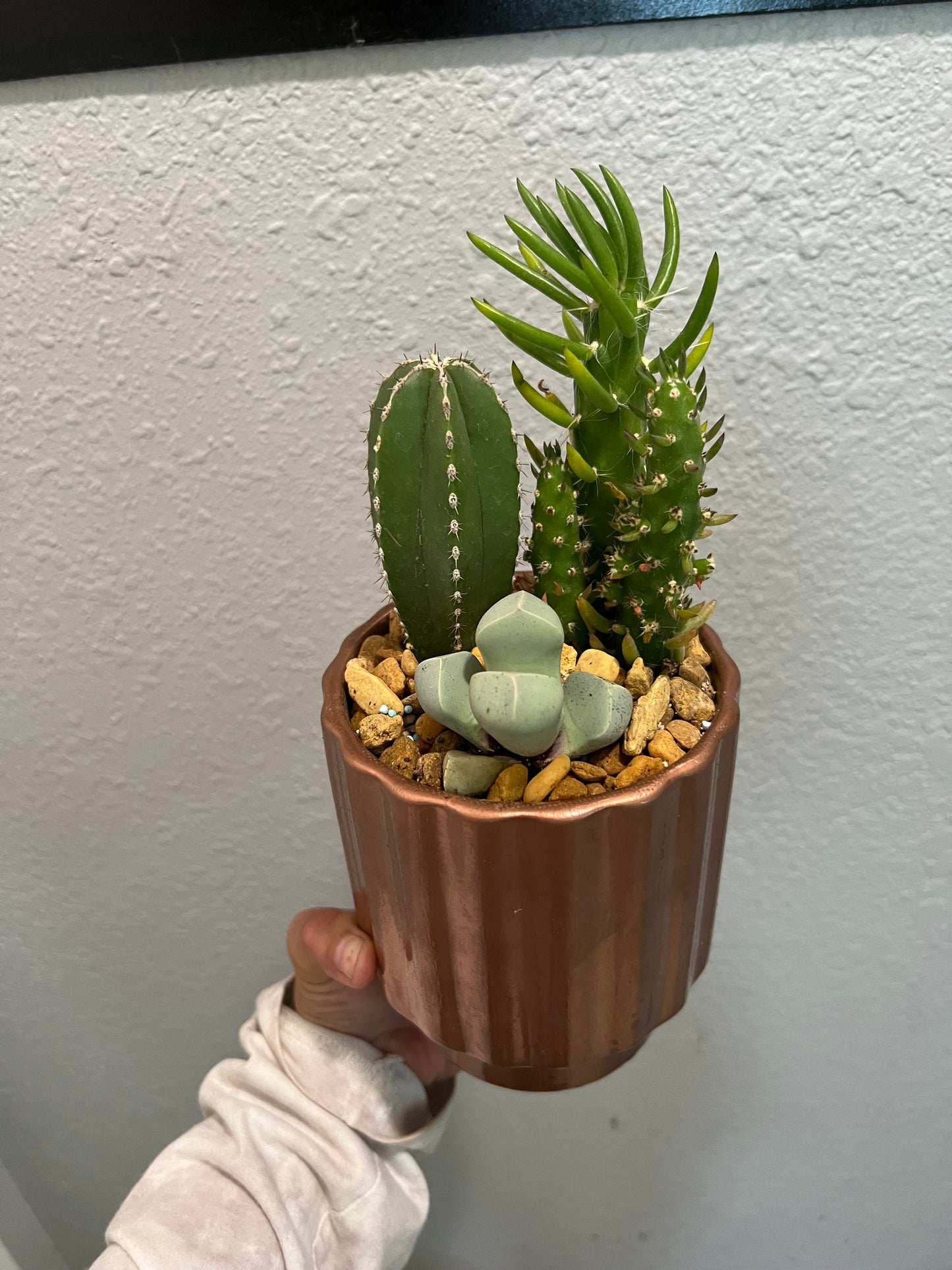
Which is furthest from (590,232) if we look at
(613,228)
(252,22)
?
(252,22)

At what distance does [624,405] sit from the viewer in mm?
418

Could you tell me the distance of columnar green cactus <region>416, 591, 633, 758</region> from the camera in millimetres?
371

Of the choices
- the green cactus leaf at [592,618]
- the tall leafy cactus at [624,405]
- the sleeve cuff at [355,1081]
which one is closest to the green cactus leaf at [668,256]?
the tall leafy cactus at [624,405]

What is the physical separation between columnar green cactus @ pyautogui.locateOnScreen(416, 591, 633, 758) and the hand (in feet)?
0.93

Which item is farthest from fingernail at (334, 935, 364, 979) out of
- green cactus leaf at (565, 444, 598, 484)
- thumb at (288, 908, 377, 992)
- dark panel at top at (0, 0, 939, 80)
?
dark panel at top at (0, 0, 939, 80)

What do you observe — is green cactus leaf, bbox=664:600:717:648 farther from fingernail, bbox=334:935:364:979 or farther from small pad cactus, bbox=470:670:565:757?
fingernail, bbox=334:935:364:979

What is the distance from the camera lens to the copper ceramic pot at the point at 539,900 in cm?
40

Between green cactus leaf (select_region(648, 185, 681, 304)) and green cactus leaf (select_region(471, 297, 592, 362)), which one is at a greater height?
green cactus leaf (select_region(648, 185, 681, 304))

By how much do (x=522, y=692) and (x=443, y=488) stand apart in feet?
0.35

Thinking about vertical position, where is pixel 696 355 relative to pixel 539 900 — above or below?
above

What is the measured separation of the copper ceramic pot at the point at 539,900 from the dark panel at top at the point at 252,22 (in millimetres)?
421

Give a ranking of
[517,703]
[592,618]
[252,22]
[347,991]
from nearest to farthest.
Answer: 1. [517,703]
2. [592,618]
3. [252,22]
4. [347,991]

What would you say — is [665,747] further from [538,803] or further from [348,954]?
[348,954]

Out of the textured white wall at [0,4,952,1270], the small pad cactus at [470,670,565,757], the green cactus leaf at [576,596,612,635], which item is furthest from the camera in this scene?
the textured white wall at [0,4,952,1270]
